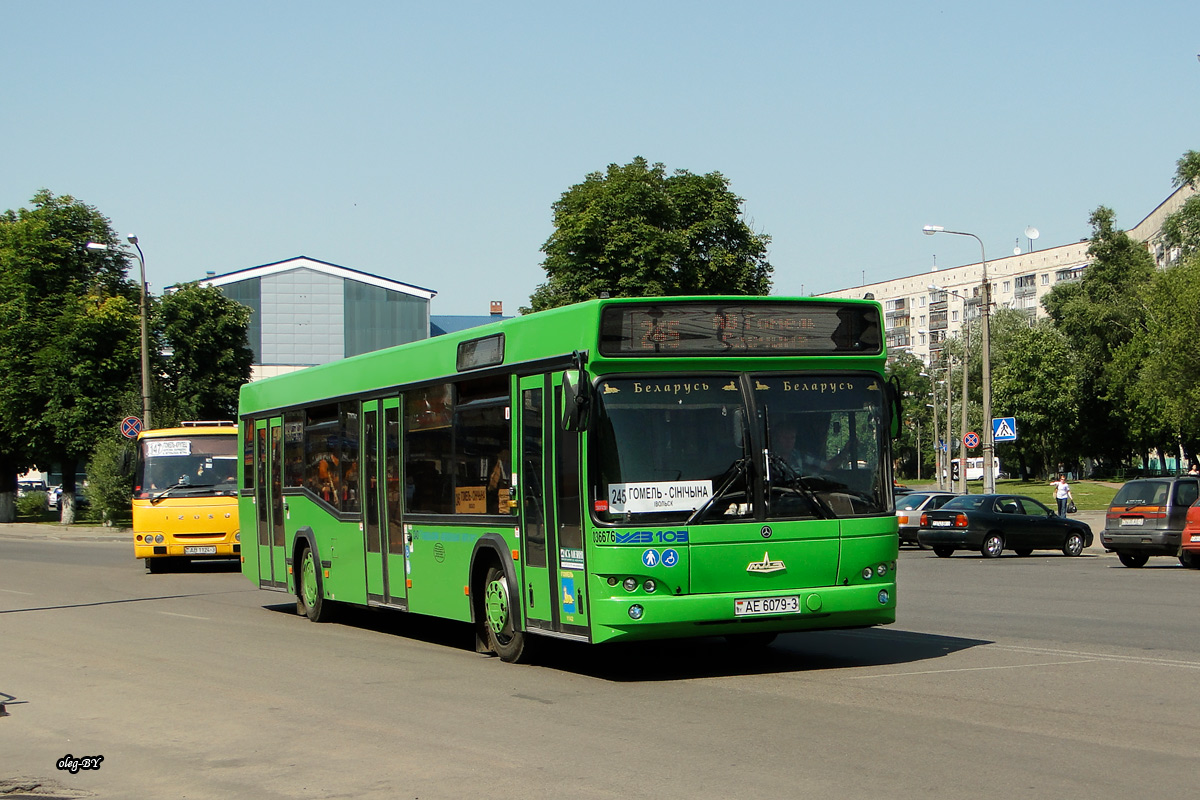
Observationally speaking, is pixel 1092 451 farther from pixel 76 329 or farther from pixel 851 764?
pixel 851 764

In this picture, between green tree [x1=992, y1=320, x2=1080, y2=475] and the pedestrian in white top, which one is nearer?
the pedestrian in white top

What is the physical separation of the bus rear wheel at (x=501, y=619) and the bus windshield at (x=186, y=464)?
15705 mm

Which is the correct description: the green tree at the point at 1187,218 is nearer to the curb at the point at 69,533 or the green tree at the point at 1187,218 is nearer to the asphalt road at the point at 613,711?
the curb at the point at 69,533

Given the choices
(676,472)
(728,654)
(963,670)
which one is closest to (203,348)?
(728,654)

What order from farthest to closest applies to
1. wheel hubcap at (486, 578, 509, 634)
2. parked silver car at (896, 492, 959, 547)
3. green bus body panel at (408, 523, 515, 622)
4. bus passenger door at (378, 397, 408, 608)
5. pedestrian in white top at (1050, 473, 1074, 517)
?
1. pedestrian in white top at (1050, 473, 1074, 517)
2. parked silver car at (896, 492, 959, 547)
3. bus passenger door at (378, 397, 408, 608)
4. green bus body panel at (408, 523, 515, 622)
5. wheel hubcap at (486, 578, 509, 634)

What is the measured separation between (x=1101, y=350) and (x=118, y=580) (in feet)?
218

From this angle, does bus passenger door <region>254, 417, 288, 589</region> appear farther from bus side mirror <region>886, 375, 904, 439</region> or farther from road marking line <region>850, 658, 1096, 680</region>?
road marking line <region>850, 658, 1096, 680</region>

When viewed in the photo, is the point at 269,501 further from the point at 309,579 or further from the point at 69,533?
the point at 69,533

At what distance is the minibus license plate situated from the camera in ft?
34.1

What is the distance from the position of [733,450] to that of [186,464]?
18.8m

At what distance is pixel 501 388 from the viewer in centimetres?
1198

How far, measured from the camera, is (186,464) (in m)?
27.0

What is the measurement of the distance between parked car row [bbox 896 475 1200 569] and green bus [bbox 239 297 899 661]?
1598cm

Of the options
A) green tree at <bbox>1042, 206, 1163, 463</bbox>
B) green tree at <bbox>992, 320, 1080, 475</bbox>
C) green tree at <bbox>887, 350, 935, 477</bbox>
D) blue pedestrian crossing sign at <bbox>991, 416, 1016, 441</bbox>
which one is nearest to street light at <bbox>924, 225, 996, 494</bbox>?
blue pedestrian crossing sign at <bbox>991, 416, 1016, 441</bbox>
